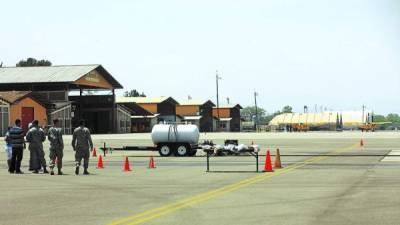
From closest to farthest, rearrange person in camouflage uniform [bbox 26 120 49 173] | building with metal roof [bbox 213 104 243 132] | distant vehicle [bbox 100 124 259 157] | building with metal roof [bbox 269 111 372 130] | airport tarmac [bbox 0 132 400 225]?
1. airport tarmac [bbox 0 132 400 225]
2. person in camouflage uniform [bbox 26 120 49 173]
3. distant vehicle [bbox 100 124 259 157]
4. building with metal roof [bbox 213 104 243 132]
5. building with metal roof [bbox 269 111 372 130]

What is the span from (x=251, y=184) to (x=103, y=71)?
273 feet

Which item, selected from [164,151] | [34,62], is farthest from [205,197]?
[34,62]

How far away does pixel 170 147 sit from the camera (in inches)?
1281

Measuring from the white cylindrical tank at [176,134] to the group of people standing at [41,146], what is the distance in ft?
36.8

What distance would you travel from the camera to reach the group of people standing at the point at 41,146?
2055 centimetres

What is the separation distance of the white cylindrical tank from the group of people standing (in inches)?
442

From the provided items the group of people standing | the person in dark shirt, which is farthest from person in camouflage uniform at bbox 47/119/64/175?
the person in dark shirt

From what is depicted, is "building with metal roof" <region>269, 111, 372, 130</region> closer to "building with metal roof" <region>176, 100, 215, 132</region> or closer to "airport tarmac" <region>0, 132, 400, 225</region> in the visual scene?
"building with metal roof" <region>176, 100, 215, 132</region>

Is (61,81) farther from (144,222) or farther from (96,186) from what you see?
(144,222)

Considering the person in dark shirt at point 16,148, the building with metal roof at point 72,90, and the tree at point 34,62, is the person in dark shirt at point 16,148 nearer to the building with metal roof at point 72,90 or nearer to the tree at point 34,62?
the building with metal roof at point 72,90

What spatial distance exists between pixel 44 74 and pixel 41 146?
71.6m

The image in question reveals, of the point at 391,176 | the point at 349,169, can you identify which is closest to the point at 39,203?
the point at 391,176

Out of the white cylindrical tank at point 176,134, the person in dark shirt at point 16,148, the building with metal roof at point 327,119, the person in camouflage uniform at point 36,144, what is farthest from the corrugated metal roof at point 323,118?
the person in dark shirt at point 16,148

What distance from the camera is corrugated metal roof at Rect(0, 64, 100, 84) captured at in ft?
290
